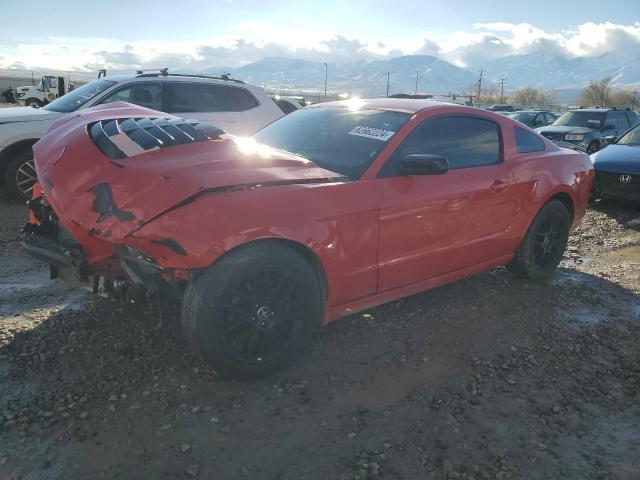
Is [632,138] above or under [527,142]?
above

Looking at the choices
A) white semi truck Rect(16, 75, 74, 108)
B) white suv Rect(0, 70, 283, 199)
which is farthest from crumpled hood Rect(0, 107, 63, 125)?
white semi truck Rect(16, 75, 74, 108)

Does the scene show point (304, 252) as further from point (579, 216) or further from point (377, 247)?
point (579, 216)

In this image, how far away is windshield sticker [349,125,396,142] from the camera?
3.37m

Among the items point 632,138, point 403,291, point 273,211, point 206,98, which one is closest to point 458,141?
point 403,291

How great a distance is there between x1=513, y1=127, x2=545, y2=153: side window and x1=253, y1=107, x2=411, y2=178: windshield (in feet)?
4.30

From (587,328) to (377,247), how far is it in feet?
6.17

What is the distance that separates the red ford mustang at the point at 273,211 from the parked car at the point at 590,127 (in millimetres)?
10942

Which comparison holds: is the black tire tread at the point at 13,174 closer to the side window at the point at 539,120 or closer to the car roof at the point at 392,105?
the car roof at the point at 392,105

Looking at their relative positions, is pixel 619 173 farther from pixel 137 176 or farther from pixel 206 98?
pixel 137 176

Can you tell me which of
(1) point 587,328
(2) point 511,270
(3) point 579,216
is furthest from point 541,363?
(3) point 579,216

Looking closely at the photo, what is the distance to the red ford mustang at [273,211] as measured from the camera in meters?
2.50

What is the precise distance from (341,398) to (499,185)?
6.99 ft

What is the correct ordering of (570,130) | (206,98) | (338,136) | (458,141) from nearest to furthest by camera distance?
1. (338,136)
2. (458,141)
3. (206,98)
4. (570,130)

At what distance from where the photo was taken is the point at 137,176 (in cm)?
254
